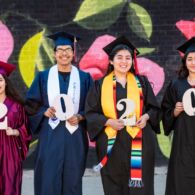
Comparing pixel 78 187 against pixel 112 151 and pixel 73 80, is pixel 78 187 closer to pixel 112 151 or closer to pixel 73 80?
pixel 112 151

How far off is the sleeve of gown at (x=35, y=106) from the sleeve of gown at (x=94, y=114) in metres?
0.50

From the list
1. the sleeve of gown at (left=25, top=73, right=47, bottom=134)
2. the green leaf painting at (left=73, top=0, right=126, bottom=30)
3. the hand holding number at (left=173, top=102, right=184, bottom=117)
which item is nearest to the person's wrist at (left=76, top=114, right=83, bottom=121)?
the sleeve of gown at (left=25, top=73, right=47, bottom=134)

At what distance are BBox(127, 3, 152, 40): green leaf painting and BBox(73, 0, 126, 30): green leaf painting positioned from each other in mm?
168

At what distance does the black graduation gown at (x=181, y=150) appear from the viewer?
543 centimetres

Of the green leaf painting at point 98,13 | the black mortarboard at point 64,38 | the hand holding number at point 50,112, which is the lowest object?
the hand holding number at point 50,112

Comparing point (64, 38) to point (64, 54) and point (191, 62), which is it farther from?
point (191, 62)

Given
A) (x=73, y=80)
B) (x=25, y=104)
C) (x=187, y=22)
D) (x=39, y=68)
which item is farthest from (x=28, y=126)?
(x=187, y=22)

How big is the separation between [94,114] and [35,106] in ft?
2.23

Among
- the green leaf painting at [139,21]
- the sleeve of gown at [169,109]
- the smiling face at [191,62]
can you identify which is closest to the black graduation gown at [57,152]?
the sleeve of gown at [169,109]

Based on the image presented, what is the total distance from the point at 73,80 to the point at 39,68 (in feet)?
Answer: 7.70

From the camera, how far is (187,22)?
7.83 meters

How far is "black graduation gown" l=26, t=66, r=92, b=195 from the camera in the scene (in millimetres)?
5566

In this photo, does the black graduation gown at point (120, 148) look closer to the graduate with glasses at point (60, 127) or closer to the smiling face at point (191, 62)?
the graduate with glasses at point (60, 127)

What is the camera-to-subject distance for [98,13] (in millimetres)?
7832
